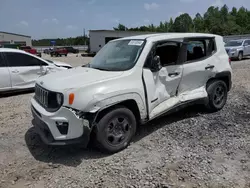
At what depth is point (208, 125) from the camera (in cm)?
475

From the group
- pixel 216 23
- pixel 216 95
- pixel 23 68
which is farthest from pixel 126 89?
pixel 216 23

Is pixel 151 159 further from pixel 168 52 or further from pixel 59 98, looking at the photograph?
pixel 168 52

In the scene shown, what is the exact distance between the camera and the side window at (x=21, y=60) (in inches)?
305

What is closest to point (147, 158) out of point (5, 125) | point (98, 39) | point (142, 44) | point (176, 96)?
point (176, 96)

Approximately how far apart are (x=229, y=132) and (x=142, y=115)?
172 cm

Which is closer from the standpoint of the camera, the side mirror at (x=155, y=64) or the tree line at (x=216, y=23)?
the side mirror at (x=155, y=64)

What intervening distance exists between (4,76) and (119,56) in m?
4.76

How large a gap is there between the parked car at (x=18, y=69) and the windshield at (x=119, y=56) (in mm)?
3960

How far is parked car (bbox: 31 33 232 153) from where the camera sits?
11.3 ft

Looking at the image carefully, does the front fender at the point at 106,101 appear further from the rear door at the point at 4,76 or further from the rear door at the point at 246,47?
the rear door at the point at 246,47

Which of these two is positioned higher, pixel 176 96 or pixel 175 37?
pixel 175 37

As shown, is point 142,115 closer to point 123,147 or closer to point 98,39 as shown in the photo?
point 123,147

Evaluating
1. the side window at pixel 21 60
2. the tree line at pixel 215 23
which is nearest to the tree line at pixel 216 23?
the tree line at pixel 215 23

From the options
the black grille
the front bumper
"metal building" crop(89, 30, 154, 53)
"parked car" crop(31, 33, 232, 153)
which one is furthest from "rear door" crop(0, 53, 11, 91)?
"metal building" crop(89, 30, 154, 53)
